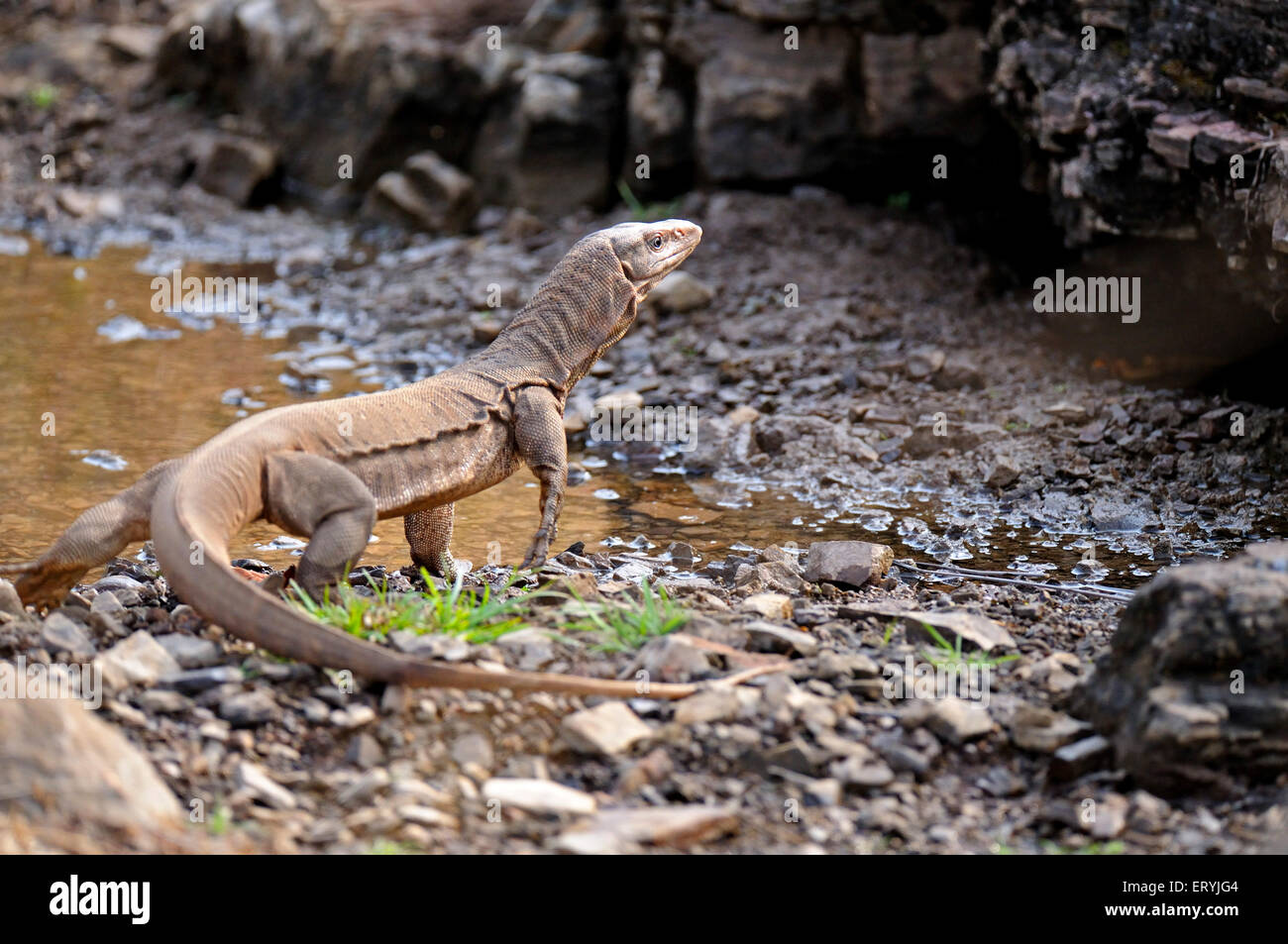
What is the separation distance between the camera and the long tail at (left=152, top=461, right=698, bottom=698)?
4.18 meters

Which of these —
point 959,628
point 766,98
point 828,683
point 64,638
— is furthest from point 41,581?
point 766,98

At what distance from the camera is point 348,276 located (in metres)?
12.4

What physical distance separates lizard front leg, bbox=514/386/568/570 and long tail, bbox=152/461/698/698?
1.53 m

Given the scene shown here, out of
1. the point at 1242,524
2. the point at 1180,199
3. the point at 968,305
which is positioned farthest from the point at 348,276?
the point at 1242,524

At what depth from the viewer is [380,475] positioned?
210 inches

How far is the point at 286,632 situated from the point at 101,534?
3.63 ft

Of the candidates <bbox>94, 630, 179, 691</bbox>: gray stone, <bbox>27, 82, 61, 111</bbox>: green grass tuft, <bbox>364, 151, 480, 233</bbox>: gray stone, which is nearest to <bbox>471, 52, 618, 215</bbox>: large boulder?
<bbox>364, 151, 480, 233</bbox>: gray stone

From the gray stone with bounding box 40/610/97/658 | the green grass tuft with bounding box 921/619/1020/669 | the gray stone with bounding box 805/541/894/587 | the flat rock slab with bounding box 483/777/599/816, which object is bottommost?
the gray stone with bounding box 805/541/894/587

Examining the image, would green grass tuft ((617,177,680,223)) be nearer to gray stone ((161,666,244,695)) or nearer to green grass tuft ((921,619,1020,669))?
green grass tuft ((921,619,1020,669))

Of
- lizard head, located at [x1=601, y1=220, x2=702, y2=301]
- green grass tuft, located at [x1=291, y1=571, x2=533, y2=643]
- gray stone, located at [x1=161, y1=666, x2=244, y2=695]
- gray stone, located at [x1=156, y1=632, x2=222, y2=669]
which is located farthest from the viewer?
lizard head, located at [x1=601, y1=220, x2=702, y2=301]

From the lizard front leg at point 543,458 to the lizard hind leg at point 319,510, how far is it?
1.10m

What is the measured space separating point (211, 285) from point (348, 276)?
4.18 ft

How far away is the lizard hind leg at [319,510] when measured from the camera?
4.91 meters

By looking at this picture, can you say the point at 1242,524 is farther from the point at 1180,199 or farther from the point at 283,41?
the point at 283,41
